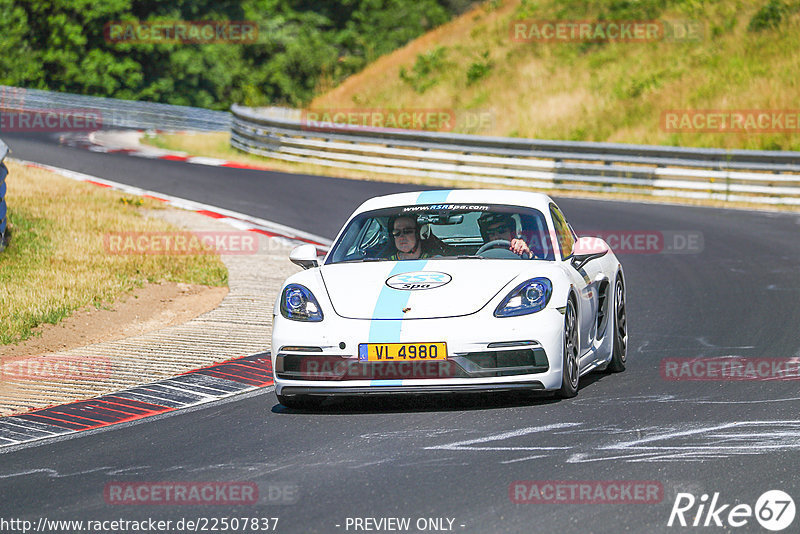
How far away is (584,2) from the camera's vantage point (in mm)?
40281

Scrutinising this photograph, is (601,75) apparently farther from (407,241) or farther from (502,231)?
(407,241)

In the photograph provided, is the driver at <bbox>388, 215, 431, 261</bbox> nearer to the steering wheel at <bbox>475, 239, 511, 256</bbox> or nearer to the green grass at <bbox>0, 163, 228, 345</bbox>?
the steering wheel at <bbox>475, 239, 511, 256</bbox>

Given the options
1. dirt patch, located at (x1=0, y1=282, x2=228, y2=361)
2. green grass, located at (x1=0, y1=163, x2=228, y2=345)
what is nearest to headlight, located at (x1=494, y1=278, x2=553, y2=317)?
dirt patch, located at (x1=0, y1=282, x2=228, y2=361)

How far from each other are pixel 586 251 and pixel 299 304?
6.38ft

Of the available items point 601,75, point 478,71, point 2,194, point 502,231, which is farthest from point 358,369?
point 478,71

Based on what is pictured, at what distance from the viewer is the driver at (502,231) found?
8.65 metres

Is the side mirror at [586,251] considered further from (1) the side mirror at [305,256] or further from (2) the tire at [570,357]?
(1) the side mirror at [305,256]

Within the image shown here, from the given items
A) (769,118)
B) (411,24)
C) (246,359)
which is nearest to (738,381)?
(246,359)

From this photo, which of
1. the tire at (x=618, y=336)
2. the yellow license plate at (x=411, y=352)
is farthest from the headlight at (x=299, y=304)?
the tire at (x=618, y=336)

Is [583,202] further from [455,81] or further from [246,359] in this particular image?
[455,81]

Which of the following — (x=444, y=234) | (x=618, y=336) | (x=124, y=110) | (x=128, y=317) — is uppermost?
(x=444, y=234)

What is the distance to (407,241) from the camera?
8766mm

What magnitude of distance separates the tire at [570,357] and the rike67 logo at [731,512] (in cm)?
224

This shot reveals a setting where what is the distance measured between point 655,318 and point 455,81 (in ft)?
88.2
